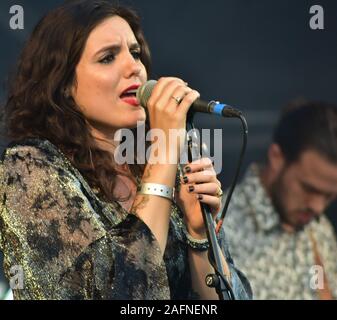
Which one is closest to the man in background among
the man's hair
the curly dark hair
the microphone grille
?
the man's hair

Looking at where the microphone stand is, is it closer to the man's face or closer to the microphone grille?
the microphone grille

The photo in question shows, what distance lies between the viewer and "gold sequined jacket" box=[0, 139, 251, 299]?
156cm

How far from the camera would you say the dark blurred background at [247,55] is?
10.3ft

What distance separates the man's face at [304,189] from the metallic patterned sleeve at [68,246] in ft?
5.65

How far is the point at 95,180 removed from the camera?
5.92ft

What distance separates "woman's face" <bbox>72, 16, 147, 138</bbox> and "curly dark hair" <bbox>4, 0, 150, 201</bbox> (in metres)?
0.02

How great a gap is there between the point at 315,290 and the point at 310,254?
16 cm

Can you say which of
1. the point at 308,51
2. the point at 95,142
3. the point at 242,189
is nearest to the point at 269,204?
the point at 242,189

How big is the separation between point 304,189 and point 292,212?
0.13 m

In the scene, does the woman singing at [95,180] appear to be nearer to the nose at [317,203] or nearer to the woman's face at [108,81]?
the woman's face at [108,81]

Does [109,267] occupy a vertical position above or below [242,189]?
below

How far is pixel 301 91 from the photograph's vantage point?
3.30 meters
